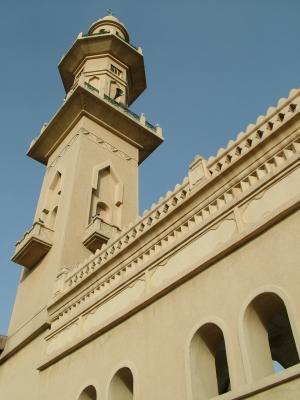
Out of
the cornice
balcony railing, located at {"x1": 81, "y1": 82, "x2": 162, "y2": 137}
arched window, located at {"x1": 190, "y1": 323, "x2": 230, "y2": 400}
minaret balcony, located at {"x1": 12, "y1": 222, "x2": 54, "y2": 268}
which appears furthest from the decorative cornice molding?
balcony railing, located at {"x1": 81, "y1": 82, "x2": 162, "y2": 137}

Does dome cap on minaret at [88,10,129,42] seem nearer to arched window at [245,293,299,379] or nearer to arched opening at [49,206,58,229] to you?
arched opening at [49,206,58,229]

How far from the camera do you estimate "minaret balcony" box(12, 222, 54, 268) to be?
12180 mm

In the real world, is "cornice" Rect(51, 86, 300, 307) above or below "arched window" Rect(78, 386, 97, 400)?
above

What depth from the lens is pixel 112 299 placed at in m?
8.22

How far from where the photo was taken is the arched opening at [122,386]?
6902 millimetres

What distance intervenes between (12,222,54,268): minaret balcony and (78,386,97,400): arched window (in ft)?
17.6

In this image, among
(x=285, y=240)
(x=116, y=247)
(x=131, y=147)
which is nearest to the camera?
(x=285, y=240)

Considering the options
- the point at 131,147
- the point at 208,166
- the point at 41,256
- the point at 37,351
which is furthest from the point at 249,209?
the point at 131,147

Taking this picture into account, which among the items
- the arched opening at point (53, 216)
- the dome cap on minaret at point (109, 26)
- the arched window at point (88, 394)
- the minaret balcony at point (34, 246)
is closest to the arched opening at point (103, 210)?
the arched opening at point (53, 216)

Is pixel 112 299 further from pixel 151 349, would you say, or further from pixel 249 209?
pixel 249 209

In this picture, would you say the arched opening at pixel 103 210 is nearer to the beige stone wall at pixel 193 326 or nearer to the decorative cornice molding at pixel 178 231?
the decorative cornice molding at pixel 178 231

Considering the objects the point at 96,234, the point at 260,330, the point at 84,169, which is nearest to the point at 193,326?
the point at 260,330

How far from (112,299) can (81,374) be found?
1398mm

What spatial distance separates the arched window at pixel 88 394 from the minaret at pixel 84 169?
297cm
